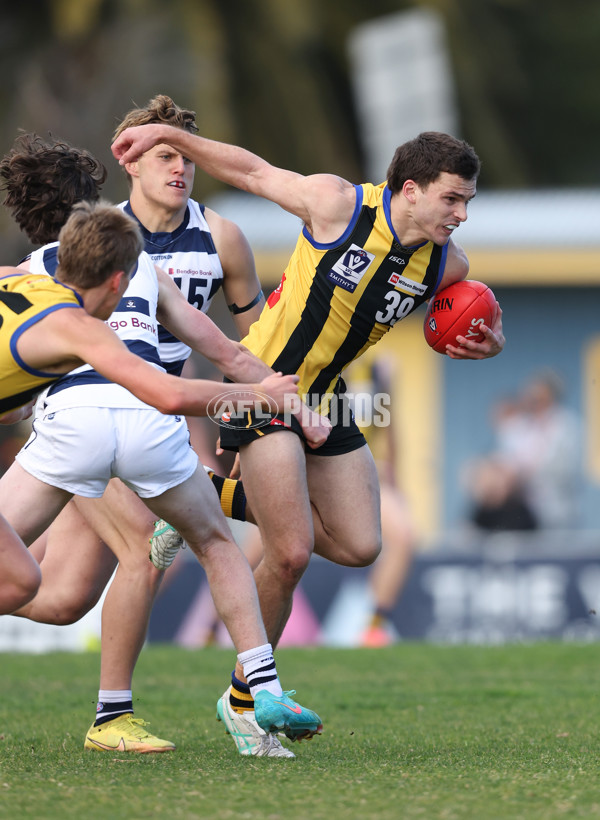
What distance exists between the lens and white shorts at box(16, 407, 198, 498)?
493cm

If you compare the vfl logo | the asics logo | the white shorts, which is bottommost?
the asics logo

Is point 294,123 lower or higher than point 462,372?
higher

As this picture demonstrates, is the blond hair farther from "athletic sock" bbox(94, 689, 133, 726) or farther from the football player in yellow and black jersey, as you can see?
"athletic sock" bbox(94, 689, 133, 726)

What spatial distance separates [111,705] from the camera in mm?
5559

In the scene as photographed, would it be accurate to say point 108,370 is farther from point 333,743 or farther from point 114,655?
point 333,743

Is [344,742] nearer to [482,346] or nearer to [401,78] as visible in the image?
[482,346]

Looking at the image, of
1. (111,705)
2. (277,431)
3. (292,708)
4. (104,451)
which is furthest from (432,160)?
(111,705)

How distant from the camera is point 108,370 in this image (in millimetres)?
4371

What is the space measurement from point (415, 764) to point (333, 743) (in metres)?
0.82

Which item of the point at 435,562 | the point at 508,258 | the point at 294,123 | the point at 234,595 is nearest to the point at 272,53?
the point at 294,123

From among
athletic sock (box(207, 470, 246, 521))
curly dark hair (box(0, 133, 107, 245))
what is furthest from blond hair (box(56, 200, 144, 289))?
athletic sock (box(207, 470, 246, 521))

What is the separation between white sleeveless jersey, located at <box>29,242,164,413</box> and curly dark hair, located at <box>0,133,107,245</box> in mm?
176

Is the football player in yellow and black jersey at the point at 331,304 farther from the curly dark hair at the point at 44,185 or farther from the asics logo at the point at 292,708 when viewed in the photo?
the asics logo at the point at 292,708

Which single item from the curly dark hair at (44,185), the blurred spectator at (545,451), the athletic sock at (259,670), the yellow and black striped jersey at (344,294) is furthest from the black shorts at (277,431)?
the blurred spectator at (545,451)
